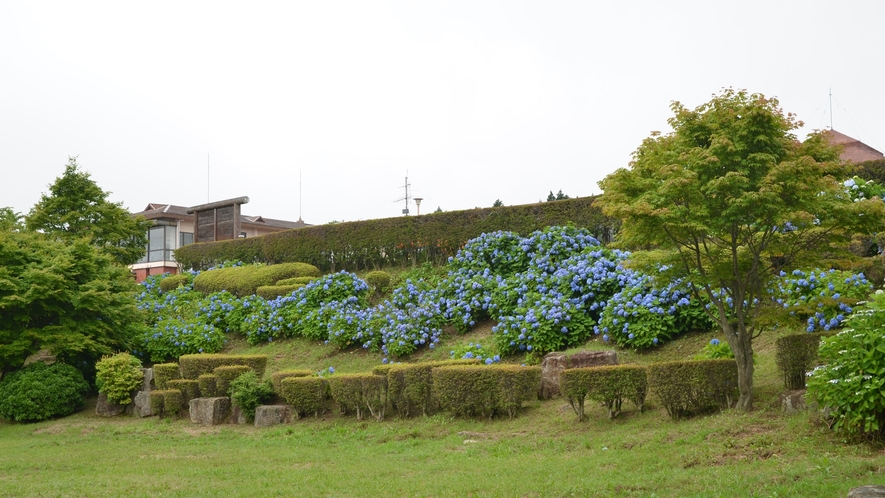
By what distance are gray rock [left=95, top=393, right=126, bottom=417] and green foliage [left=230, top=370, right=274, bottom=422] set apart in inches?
124

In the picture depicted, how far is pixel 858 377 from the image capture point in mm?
6387

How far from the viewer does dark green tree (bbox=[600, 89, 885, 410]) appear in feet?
25.6

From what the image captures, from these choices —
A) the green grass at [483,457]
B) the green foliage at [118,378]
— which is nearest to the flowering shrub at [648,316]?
the green grass at [483,457]

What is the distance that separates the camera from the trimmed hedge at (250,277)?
19.7 meters

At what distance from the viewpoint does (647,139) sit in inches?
349

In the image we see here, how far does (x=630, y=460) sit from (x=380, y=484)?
7.93ft

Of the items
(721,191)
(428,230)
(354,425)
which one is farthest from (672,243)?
(428,230)

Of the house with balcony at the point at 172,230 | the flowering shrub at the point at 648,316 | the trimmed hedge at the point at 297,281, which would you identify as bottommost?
the flowering shrub at the point at 648,316

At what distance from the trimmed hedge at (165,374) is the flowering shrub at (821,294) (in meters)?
10.4

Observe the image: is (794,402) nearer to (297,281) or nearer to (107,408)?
(107,408)

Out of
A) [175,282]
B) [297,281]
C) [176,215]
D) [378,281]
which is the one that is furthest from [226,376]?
[176,215]

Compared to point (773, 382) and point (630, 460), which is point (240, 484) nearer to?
point (630, 460)

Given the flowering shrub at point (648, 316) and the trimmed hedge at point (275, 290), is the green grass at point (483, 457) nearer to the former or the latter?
the flowering shrub at point (648, 316)

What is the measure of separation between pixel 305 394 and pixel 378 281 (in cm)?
624
